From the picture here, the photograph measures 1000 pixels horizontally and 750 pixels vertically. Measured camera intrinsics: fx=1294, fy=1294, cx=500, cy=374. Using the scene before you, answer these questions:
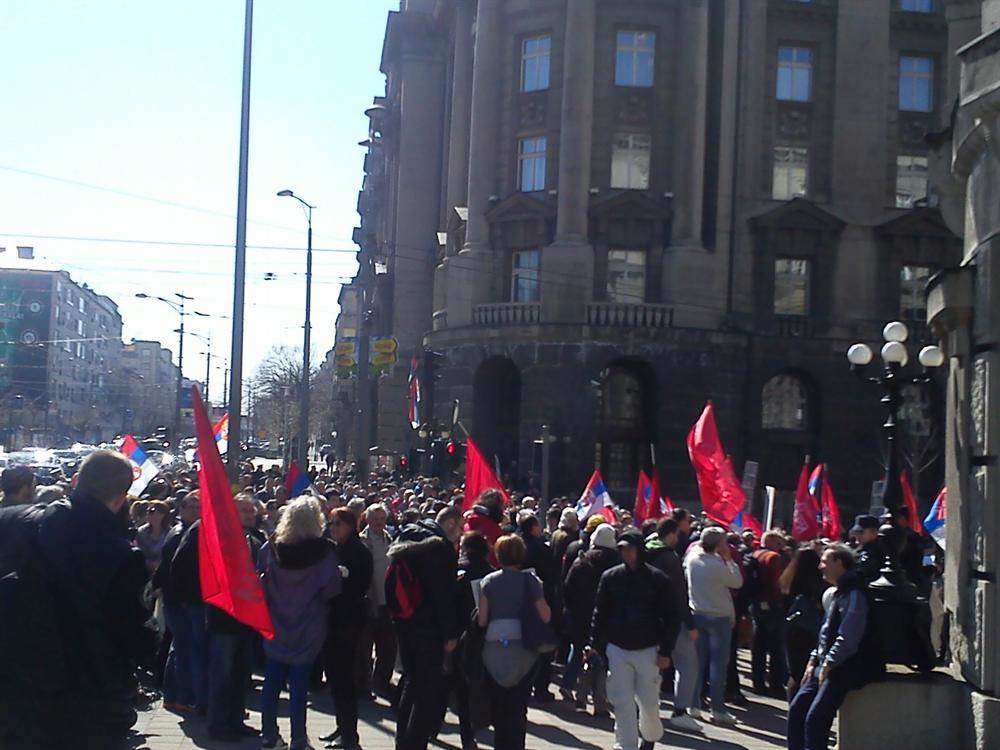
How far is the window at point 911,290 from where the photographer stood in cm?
4178

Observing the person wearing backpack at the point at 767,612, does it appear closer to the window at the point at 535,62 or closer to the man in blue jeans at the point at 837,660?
the man in blue jeans at the point at 837,660

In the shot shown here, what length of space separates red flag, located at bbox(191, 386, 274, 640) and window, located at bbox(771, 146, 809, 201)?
35242mm

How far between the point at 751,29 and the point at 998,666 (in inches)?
1344

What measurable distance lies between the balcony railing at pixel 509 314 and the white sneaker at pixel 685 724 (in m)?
27.8

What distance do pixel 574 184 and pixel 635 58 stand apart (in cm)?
462

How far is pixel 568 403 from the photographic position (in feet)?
128

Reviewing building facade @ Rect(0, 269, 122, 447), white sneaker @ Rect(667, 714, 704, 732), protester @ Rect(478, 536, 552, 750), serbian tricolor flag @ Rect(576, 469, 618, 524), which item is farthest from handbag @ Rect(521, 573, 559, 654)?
building facade @ Rect(0, 269, 122, 447)

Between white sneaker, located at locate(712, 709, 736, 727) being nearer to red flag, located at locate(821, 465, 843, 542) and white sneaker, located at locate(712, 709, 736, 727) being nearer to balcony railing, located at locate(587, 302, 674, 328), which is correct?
red flag, located at locate(821, 465, 843, 542)

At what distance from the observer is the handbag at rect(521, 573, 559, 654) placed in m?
9.14

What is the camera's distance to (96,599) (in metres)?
5.50

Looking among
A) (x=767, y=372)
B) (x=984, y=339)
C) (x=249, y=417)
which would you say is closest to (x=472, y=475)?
(x=984, y=339)

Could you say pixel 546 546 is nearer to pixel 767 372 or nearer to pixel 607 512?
pixel 607 512

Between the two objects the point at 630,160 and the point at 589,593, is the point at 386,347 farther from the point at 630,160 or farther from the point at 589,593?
the point at 589,593

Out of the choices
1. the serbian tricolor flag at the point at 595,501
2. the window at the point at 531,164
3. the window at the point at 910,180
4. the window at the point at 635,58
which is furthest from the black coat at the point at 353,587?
the window at the point at 910,180
